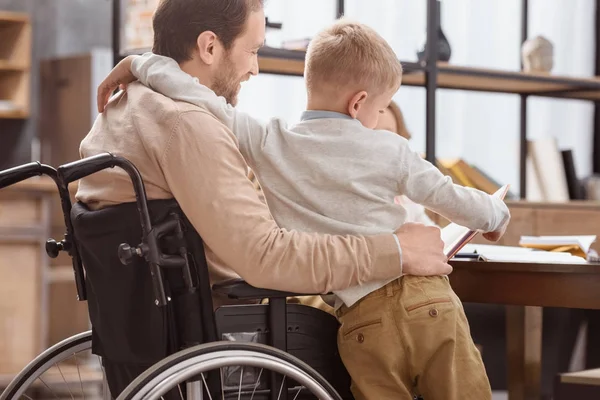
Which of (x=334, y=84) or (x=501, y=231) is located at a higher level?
(x=334, y=84)

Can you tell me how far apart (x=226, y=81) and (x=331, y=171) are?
260mm

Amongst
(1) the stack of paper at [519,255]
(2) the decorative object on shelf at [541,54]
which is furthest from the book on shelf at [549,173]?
(1) the stack of paper at [519,255]

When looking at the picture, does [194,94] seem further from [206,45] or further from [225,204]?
[225,204]

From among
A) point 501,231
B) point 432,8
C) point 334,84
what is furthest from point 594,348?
point 334,84

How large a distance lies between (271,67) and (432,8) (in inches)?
25.5

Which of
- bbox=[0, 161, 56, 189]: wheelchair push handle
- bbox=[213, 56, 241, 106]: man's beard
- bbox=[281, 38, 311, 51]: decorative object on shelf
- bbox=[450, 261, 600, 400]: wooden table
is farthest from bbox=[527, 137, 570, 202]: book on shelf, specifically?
bbox=[0, 161, 56, 189]: wheelchair push handle

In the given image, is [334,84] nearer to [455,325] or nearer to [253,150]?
[253,150]

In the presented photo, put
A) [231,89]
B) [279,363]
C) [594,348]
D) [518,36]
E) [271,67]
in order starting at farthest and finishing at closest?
[518,36] < [594,348] < [271,67] < [231,89] < [279,363]

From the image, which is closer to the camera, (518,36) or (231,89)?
(231,89)

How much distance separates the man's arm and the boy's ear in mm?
227

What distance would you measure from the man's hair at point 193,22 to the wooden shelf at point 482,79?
5.21ft

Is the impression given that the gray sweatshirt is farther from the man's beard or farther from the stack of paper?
the stack of paper

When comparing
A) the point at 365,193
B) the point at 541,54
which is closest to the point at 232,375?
the point at 365,193

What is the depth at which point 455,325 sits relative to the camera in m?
1.56
